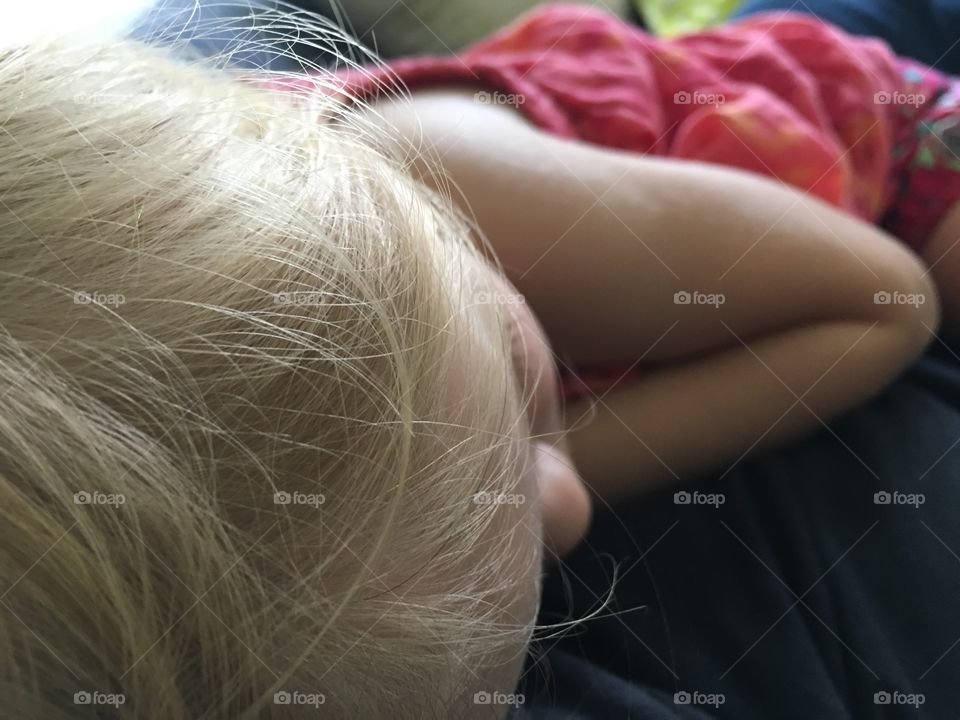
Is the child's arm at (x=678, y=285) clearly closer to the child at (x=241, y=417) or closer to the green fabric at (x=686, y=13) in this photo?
the child at (x=241, y=417)

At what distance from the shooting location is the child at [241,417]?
0.33 meters

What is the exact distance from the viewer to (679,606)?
61 cm

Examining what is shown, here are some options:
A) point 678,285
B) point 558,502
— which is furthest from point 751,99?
point 558,502

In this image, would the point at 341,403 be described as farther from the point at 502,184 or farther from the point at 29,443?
the point at 502,184

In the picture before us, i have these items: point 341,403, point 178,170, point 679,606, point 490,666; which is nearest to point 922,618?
point 679,606

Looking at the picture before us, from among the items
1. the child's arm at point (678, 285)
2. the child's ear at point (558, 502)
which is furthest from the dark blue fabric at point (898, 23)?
the child's ear at point (558, 502)

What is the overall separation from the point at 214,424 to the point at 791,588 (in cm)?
48

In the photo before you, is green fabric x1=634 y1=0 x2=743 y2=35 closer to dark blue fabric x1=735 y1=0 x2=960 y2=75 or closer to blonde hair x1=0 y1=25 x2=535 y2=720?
dark blue fabric x1=735 y1=0 x2=960 y2=75

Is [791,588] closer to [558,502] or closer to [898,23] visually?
[558,502]

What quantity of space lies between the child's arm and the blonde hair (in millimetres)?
209

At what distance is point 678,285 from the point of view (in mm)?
620

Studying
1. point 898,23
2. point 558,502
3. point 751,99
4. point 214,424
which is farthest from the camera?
point 898,23

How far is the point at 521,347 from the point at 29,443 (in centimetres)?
32

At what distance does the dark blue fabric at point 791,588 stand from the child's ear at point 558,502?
0.08 meters
